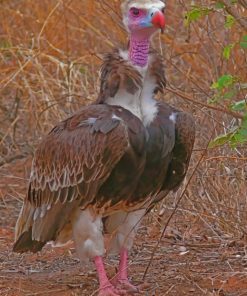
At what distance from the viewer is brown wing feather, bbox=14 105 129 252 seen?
15.4 feet

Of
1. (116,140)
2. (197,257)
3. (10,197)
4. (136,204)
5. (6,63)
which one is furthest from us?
(6,63)

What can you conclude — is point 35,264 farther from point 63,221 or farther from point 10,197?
point 10,197

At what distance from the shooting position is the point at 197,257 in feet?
19.1

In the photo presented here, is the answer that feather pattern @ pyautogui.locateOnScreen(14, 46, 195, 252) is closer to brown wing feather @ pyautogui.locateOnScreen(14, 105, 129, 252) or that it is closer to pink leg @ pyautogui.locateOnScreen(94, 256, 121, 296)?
brown wing feather @ pyautogui.locateOnScreen(14, 105, 129, 252)

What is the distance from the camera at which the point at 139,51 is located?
5.01m

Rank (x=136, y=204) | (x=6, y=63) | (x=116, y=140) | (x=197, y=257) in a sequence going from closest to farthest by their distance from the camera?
(x=116, y=140) → (x=136, y=204) → (x=197, y=257) → (x=6, y=63)

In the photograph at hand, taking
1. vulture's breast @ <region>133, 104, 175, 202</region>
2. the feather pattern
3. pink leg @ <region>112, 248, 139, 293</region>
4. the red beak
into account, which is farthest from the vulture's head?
pink leg @ <region>112, 248, 139, 293</region>

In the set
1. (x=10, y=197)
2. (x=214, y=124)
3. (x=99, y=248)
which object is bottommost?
(x=10, y=197)

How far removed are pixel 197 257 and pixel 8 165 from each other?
298 centimetres

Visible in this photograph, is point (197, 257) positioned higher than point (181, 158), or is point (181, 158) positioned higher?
point (181, 158)

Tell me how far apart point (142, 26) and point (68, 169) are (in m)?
0.80

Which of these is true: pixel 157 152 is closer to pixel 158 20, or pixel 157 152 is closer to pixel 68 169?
pixel 68 169

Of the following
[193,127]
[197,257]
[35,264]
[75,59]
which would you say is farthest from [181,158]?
[75,59]

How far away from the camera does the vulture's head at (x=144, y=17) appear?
481 cm
